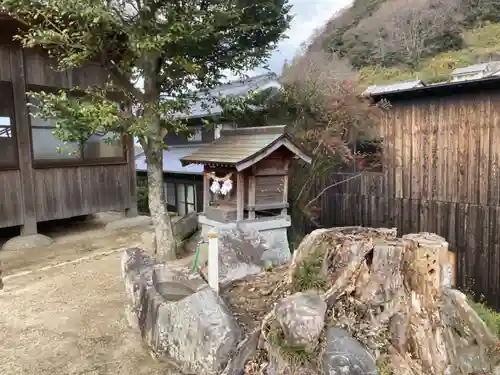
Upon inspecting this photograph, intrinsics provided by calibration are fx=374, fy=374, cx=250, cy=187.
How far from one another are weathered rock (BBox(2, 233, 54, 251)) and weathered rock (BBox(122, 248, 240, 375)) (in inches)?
172

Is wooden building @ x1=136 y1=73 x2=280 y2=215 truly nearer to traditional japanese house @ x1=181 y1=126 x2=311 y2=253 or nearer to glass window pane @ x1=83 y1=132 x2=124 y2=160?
glass window pane @ x1=83 y1=132 x2=124 y2=160

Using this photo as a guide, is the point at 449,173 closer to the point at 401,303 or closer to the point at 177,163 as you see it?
the point at 401,303

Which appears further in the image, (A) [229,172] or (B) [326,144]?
(B) [326,144]

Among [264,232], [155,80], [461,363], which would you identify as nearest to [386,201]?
[264,232]

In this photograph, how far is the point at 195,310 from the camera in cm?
361

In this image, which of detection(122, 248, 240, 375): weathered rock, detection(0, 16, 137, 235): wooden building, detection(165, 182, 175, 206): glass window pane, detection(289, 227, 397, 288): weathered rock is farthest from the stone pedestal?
detection(165, 182, 175, 206): glass window pane

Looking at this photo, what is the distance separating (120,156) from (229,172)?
17.1 ft

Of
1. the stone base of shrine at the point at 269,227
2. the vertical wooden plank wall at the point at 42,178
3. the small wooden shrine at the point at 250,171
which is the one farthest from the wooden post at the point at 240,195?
the vertical wooden plank wall at the point at 42,178

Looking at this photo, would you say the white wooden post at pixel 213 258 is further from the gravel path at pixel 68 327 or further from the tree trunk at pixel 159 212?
the tree trunk at pixel 159 212

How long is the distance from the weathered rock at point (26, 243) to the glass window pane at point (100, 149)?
2218 mm

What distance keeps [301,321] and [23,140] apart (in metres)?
7.57

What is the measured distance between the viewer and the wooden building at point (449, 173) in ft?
22.0

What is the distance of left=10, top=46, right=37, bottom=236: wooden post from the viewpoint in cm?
782

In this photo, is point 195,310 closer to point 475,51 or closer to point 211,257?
point 211,257
